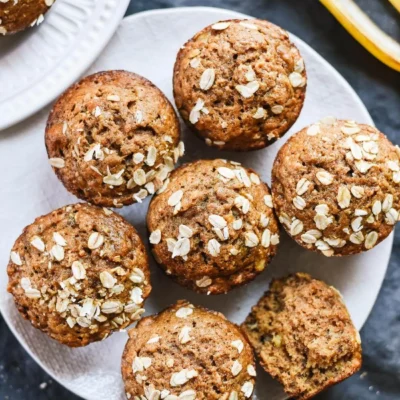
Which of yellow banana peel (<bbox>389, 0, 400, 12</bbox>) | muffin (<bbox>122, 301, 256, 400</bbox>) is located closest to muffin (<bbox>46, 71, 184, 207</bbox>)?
muffin (<bbox>122, 301, 256, 400</bbox>)

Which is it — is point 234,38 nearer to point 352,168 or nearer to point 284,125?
point 284,125

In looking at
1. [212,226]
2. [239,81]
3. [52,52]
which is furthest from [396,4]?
[52,52]

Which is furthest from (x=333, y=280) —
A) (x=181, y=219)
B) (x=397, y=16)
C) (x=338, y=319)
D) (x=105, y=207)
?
(x=397, y=16)

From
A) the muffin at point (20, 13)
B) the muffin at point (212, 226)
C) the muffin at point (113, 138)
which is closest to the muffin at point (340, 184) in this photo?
the muffin at point (212, 226)

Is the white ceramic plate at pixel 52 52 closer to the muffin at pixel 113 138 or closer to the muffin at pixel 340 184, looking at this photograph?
the muffin at pixel 113 138

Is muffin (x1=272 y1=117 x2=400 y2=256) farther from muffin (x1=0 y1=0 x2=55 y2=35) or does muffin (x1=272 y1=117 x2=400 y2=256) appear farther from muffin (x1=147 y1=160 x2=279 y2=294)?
muffin (x1=0 y1=0 x2=55 y2=35)

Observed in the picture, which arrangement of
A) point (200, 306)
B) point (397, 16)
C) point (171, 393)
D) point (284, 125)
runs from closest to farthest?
point (171, 393), point (284, 125), point (200, 306), point (397, 16)
